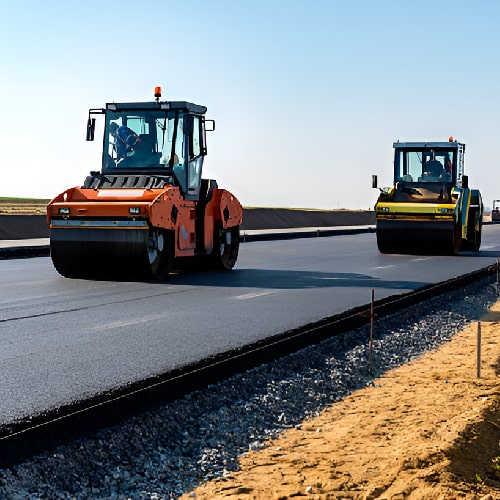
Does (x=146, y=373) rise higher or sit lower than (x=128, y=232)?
lower

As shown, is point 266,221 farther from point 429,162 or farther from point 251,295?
point 251,295

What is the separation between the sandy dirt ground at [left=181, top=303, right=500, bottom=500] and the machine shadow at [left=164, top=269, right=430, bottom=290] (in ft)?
20.5

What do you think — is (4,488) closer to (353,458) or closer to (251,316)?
(353,458)

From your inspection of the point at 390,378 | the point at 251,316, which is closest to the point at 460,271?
the point at 251,316

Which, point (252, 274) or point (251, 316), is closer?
point (251, 316)

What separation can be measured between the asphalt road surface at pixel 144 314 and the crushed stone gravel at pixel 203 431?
2.02 feet

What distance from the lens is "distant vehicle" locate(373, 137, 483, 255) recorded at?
23484mm

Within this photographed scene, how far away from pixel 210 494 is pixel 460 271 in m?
14.5

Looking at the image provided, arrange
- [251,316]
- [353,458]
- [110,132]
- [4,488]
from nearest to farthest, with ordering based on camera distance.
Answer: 1. [4,488]
2. [353,458]
3. [251,316]
4. [110,132]

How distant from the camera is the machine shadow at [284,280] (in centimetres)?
1521

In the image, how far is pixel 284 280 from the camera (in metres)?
16.1

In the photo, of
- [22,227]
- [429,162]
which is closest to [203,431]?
[429,162]

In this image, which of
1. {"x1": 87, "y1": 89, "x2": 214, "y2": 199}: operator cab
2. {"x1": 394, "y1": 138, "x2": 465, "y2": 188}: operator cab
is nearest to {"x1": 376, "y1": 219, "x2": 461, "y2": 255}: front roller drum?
{"x1": 394, "y1": 138, "x2": 465, "y2": 188}: operator cab

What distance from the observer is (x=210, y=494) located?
17.4 feet
